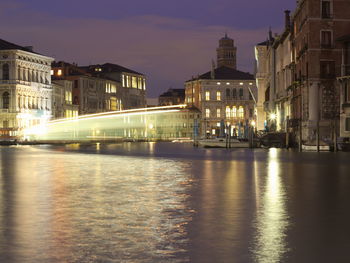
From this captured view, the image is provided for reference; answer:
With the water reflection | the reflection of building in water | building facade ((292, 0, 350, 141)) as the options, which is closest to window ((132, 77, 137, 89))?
the reflection of building in water

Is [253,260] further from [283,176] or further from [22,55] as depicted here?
[22,55]

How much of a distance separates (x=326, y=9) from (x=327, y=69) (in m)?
5.04

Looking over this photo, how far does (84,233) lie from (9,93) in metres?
90.8

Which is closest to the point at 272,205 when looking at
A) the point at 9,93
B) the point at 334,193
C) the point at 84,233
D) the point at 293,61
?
the point at 334,193

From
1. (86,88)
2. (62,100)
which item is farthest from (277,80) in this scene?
(86,88)

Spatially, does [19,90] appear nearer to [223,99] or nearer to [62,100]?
[62,100]

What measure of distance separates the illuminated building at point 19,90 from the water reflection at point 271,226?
79536 millimetres

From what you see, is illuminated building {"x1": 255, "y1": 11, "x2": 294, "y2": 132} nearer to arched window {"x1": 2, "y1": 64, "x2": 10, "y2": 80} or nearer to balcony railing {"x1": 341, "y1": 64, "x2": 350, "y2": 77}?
balcony railing {"x1": 341, "y1": 64, "x2": 350, "y2": 77}

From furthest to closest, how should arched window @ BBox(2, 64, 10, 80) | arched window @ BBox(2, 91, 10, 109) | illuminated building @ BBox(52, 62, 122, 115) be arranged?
illuminated building @ BBox(52, 62, 122, 115) → arched window @ BBox(2, 64, 10, 80) → arched window @ BBox(2, 91, 10, 109)

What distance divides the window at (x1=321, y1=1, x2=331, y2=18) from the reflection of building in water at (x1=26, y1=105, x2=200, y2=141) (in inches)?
1767

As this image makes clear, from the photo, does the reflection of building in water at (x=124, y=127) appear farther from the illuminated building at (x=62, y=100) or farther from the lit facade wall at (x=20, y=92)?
the illuminated building at (x=62, y=100)

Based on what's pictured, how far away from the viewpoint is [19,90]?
100 m

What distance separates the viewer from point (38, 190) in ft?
62.4

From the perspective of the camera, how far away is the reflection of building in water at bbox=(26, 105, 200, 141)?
99.0m
